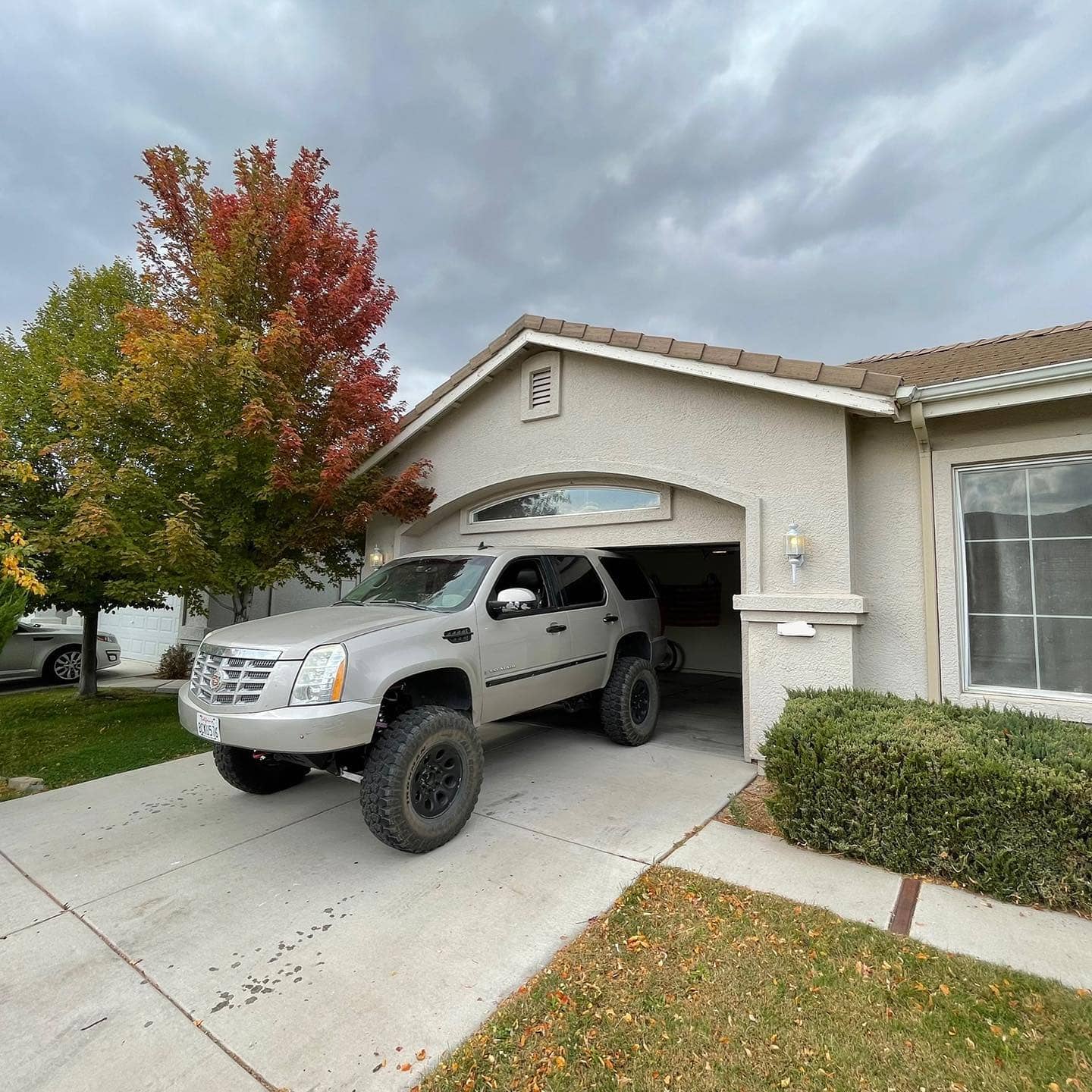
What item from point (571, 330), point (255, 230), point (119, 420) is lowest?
point (119, 420)

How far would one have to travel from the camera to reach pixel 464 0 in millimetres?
7797

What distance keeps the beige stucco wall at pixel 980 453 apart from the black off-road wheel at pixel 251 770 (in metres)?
5.80

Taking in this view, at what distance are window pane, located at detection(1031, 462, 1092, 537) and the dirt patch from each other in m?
3.26

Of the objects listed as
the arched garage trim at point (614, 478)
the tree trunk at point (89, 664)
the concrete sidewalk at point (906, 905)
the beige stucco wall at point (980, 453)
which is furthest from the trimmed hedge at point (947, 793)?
the tree trunk at point (89, 664)

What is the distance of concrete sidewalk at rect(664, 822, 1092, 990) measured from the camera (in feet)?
9.06

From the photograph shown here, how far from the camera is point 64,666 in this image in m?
11.5

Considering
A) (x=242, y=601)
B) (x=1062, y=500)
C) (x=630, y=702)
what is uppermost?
(x=1062, y=500)

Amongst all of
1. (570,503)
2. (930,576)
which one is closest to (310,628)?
(570,503)

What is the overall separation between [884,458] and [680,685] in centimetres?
652

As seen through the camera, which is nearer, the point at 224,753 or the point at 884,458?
the point at 224,753

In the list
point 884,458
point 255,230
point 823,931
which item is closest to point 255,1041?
point 823,931

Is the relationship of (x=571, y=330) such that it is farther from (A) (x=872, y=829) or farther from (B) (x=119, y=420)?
(A) (x=872, y=829)

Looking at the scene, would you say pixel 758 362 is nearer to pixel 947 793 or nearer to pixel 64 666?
pixel 947 793

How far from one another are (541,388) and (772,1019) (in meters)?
6.50
